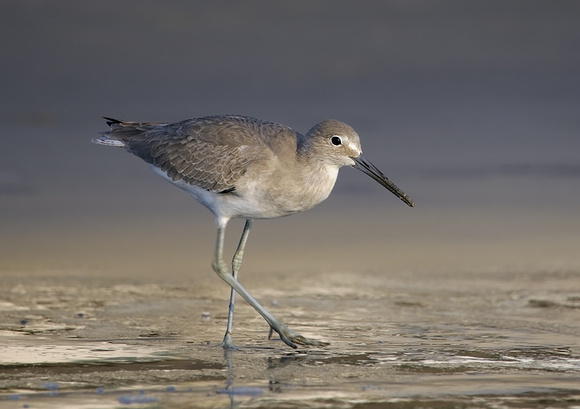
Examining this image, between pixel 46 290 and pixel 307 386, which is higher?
pixel 46 290

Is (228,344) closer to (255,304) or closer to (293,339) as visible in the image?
(293,339)

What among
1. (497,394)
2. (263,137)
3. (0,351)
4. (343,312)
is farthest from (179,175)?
(497,394)

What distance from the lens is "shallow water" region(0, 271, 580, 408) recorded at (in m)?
6.93

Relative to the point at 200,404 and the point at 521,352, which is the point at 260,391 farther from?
the point at 521,352

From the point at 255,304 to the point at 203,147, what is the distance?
188cm

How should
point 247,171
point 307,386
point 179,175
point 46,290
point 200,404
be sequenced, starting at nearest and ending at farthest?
1. point 200,404
2. point 307,386
3. point 247,171
4. point 179,175
5. point 46,290

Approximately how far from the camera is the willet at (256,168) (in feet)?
32.3

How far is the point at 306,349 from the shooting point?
9.05m

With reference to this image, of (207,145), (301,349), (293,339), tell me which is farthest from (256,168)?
(301,349)

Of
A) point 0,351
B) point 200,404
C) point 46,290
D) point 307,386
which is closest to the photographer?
point 200,404

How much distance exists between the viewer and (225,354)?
8648 millimetres

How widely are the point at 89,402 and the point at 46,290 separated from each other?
602cm

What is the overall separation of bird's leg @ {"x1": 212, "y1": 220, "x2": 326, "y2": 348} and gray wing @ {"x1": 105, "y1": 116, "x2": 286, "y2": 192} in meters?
0.54

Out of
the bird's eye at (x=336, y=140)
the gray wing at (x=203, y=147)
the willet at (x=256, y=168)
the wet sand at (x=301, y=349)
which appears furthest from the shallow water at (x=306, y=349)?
the bird's eye at (x=336, y=140)
